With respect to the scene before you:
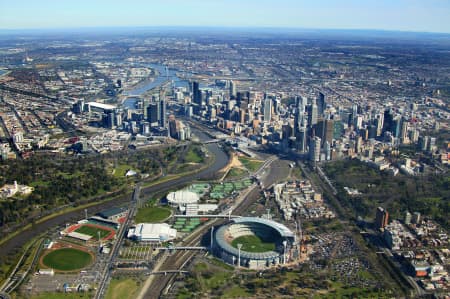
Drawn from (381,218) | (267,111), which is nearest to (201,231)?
(381,218)

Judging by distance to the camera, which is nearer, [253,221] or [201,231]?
[253,221]

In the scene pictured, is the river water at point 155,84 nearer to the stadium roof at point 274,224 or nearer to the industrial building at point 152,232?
the industrial building at point 152,232

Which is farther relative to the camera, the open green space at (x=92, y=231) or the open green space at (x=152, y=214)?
the open green space at (x=152, y=214)

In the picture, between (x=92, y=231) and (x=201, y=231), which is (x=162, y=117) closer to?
(x=92, y=231)

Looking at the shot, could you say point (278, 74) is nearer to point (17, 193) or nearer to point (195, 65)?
point (195, 65)

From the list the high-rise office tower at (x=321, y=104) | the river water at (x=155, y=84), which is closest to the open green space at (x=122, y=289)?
the high-rise office tower at (x=321, y=104)
